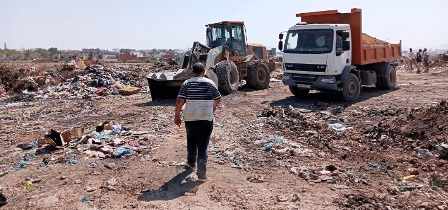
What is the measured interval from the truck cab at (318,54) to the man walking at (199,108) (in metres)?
7.25

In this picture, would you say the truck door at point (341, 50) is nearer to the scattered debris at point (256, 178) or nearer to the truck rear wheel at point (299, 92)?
the truck rear wheel at point (299, 92)

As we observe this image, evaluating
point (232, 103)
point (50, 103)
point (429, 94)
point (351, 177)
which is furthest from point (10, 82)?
point (351, 177)

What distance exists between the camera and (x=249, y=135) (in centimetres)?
932

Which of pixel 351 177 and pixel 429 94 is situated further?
pixel 429 94

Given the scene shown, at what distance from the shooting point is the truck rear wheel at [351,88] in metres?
13.6

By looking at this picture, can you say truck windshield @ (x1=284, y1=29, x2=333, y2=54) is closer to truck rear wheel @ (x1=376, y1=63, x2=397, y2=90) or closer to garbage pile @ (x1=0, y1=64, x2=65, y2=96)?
truck rear wheel @ (x1=376, y1=63, x2=397, y2=90)

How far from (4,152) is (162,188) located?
4.18 meters

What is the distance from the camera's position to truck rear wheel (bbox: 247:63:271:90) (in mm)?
16906

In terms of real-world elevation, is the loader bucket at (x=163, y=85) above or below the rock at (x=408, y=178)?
above

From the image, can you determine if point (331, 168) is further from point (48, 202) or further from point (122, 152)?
Answer: point (48, 202)

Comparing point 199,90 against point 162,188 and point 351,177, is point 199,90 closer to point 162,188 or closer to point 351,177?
point 162,188

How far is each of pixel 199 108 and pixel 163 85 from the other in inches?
324

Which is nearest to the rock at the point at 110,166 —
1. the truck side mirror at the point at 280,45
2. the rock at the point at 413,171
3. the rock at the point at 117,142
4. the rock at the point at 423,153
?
the rock at the point at 117,142

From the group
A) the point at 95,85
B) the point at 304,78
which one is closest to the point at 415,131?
the point at 304,78
